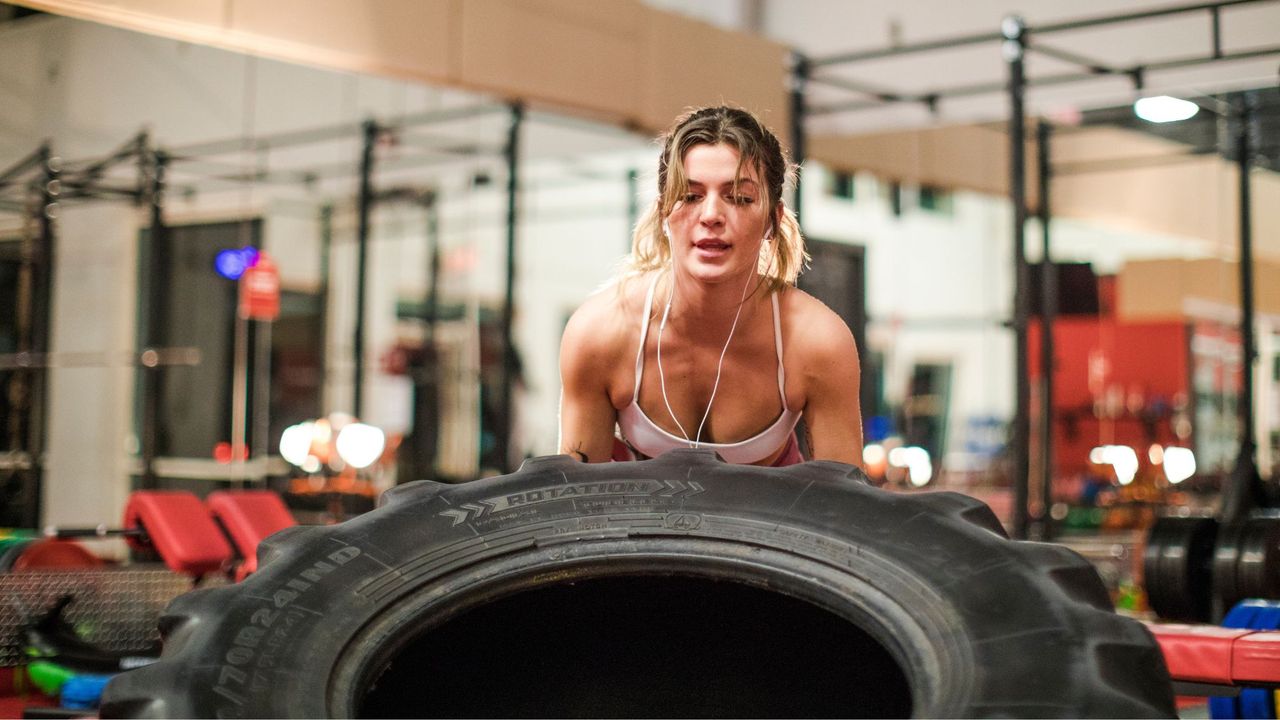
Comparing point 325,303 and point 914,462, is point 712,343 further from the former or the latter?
point 914,462

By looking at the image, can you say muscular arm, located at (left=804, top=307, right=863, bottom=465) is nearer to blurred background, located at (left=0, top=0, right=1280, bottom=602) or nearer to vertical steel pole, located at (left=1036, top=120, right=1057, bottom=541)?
blurred background, located at (left=0, top=0, right=1280, bottom=602)

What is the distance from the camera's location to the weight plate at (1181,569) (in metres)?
4.70

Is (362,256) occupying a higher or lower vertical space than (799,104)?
lower

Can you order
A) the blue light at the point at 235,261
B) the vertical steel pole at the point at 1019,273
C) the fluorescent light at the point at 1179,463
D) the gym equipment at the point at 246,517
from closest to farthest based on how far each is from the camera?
the gym equipment at the point at 246,517 → the vertical steel pole at the point at 1019,273 → the blue light at the point at 235,261 → the fluorescent light at the point at 1179,463

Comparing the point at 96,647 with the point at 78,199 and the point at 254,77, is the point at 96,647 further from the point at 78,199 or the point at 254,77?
the point at 254,77

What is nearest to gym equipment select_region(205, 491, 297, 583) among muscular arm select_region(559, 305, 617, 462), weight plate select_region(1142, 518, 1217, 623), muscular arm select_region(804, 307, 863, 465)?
muscular arm select_region(559, 305, 617, 462)

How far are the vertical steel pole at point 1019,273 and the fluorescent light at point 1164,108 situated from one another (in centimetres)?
112

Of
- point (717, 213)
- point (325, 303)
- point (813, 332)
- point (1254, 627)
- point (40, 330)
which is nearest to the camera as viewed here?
point (717, 213)

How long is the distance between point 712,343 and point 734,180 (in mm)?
289

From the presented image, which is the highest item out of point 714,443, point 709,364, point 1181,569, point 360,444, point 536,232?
point 536,232

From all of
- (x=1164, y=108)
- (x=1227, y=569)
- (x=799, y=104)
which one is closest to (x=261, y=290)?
(x=799, y=104)

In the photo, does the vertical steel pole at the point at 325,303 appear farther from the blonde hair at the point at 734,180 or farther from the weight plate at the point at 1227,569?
the blonde hair at the point at 734,180

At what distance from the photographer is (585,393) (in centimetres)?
194

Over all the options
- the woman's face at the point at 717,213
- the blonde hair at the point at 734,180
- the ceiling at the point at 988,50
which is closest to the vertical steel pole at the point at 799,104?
the ceiling at the point at 988,50
